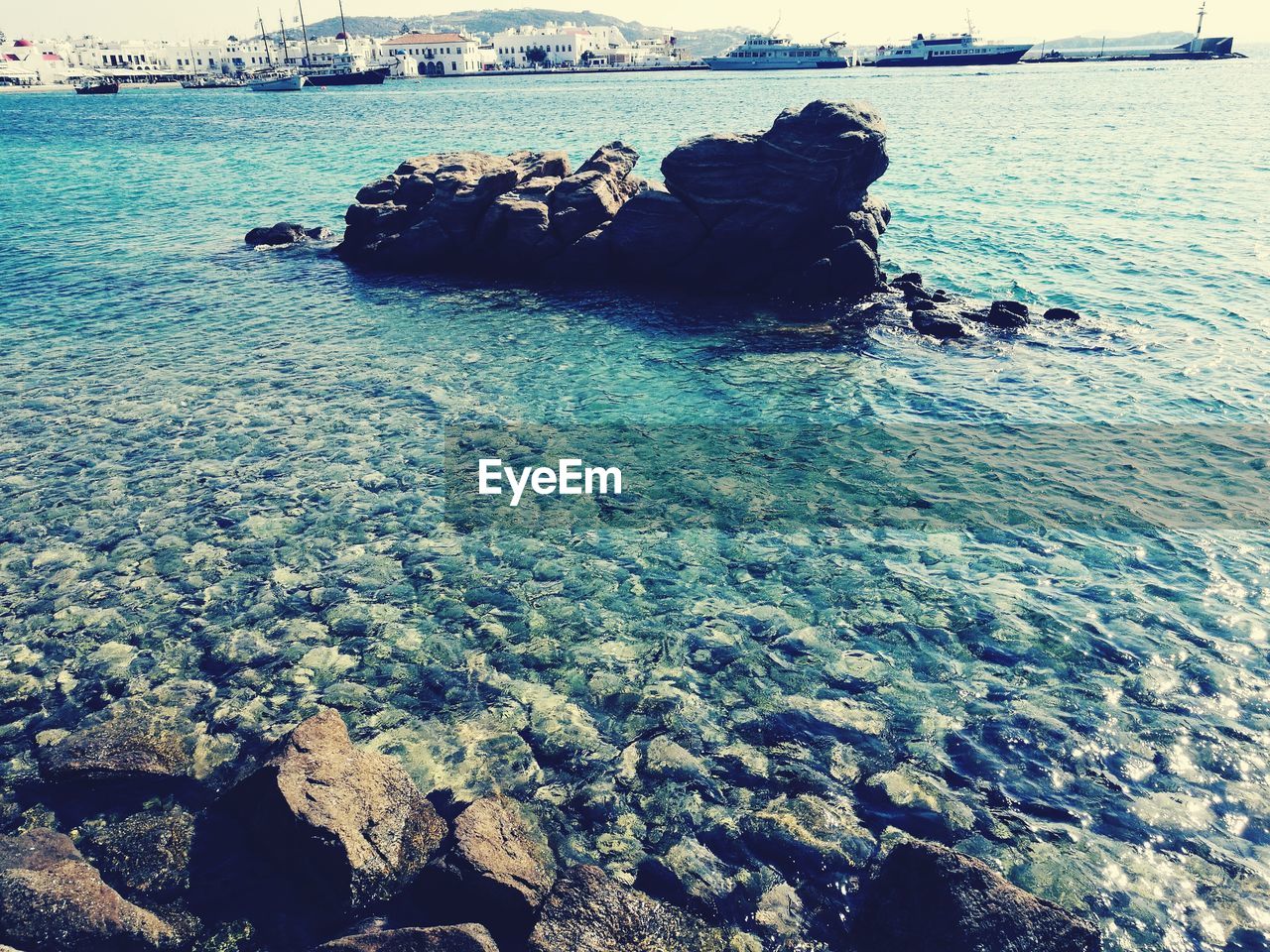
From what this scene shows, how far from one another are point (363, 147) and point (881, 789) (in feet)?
284

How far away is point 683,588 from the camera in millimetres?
13453

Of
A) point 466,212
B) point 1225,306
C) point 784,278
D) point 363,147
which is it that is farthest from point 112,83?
point 1225,306

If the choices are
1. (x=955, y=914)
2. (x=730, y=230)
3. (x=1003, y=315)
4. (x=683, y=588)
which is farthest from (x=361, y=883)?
(x=730, y=230)

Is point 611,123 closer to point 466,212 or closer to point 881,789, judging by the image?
point 466,212

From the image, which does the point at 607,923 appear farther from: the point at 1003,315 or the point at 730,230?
the point at 730,230

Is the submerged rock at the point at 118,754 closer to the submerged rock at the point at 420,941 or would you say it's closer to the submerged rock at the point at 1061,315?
the submerged rock at the point at 420,941

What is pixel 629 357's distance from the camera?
24.6m

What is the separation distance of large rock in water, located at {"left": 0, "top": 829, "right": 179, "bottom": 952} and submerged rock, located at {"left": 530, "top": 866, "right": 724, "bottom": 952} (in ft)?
12.3

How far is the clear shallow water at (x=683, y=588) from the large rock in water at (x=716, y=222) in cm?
276

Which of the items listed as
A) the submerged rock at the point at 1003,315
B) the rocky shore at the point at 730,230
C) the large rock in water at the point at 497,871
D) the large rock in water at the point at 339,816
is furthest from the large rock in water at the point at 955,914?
the submerged rock at the point at 1003,315

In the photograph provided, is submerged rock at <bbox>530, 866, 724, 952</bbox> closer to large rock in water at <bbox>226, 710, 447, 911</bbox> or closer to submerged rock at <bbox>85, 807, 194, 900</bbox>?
large rock in water at <bbox>226, 710, 447, 911</bbox>

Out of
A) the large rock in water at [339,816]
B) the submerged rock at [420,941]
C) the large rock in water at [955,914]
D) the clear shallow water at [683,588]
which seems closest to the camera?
the submerged rock at [420,941]

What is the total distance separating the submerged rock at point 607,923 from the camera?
289 inches

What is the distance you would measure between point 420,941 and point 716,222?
1124 inches
